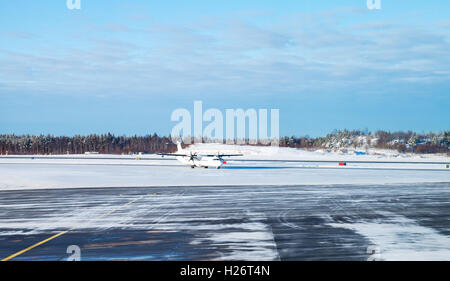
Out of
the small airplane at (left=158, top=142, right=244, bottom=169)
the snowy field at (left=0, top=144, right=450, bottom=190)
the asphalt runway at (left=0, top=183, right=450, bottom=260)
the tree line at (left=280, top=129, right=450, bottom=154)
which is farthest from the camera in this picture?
the tree line at (left=280, top=129, right=450, bottom=154)

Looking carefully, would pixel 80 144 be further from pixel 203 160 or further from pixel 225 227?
pixel 225 227

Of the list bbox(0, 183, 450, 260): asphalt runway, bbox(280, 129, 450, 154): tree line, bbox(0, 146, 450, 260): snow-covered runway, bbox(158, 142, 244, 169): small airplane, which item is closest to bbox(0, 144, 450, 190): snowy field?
bbox(158, 142, 244, 169): small airplane

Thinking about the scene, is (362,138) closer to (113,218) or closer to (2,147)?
(2,147)

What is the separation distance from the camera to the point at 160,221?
1598 cm

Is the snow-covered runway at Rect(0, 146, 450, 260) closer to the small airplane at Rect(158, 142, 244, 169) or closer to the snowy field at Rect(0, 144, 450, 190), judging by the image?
the snowy field at Rect(0, 144, 450, 190)

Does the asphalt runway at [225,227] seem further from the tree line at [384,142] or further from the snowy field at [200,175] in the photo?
the tree line at [384,142]

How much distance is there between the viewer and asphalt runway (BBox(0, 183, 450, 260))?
35.9 feet

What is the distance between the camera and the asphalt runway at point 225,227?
35.9ft

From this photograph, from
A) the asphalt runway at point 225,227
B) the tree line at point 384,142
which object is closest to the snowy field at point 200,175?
the asphalt runway at point 225,227

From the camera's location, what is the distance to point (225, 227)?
1475cm

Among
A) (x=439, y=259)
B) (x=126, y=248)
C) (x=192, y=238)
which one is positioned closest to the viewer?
(x=439, y=259)
